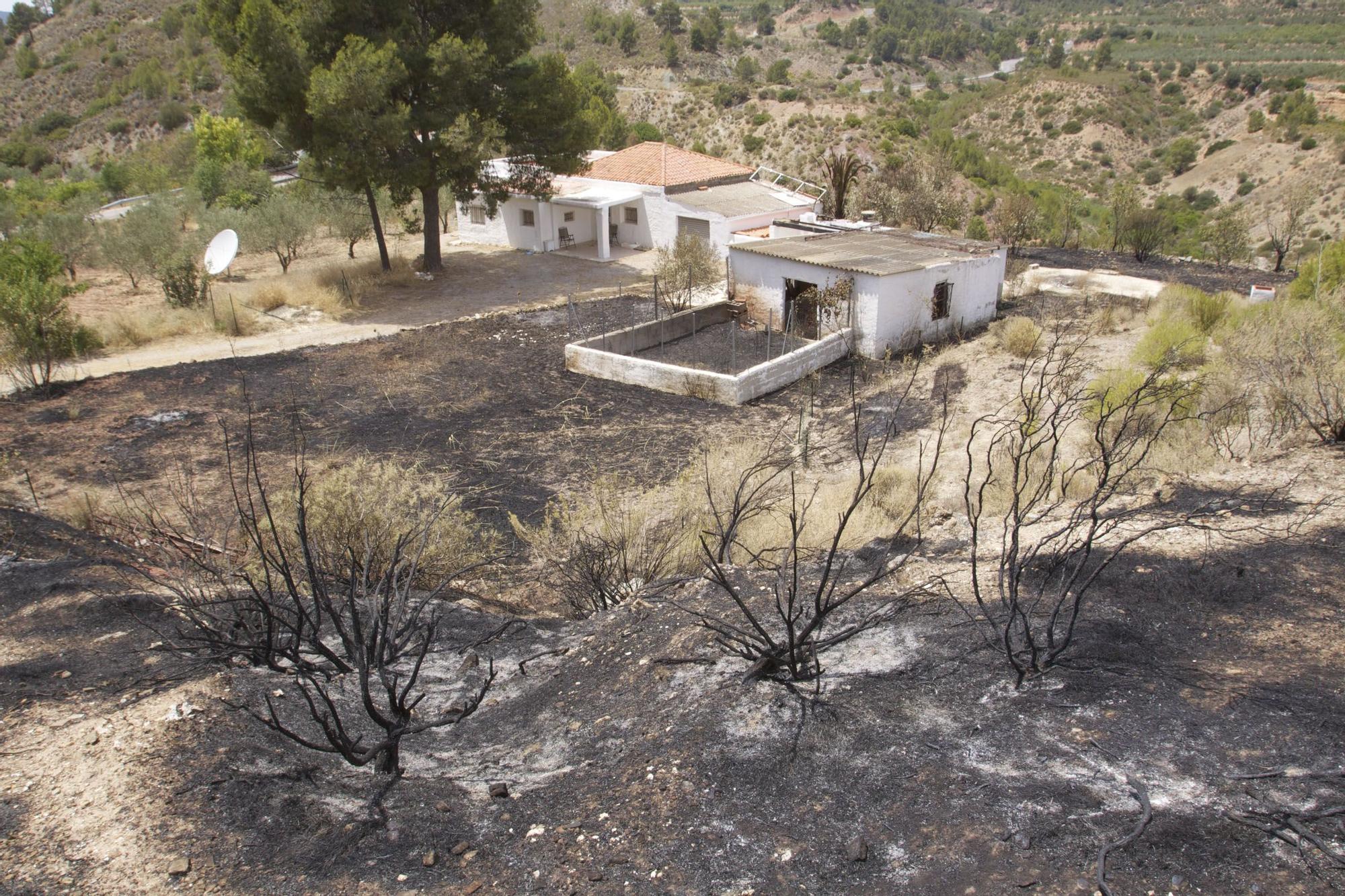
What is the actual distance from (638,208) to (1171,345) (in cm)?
1938

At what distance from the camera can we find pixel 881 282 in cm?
1783

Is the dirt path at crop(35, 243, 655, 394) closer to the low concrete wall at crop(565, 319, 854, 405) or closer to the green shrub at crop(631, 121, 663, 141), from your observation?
the low concrete wall at crop(565, 319, 854, 405)

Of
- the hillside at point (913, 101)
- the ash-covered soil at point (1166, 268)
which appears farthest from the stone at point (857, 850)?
the hillside at point (913, 101)

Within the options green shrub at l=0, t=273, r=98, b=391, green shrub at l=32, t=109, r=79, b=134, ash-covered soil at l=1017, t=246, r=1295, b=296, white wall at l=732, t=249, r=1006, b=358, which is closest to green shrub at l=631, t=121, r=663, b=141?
ash-covered soil at l=1017, t=246, r=1295, b=296

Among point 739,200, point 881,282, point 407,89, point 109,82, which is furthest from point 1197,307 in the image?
point 109,82

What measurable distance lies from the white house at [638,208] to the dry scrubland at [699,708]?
17945mm

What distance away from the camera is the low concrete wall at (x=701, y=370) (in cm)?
1603

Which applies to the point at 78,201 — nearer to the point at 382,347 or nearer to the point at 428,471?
the point at 382,347

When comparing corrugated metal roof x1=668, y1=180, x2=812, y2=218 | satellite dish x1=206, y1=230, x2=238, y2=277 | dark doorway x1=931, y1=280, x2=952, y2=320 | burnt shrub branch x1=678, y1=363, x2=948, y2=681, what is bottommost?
burnt shrub branch x1=678, y1=363, x2=948, y2=681

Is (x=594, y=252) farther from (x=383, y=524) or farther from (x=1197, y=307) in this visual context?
(x=383, y=524)

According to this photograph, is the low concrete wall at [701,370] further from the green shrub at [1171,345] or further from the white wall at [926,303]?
the green shrub at [1171,345]

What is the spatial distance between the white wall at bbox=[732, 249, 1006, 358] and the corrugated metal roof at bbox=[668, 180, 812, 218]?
8039 millimetres

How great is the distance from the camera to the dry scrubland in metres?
4.42

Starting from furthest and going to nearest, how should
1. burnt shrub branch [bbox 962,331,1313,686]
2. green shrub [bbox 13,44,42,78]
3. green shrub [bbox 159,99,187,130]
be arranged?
green shrub [bbox 13,44,42,78], green shrub [bbox 159,99,187,130], burnt shrub branch [bbox 962,331,1313,686]
